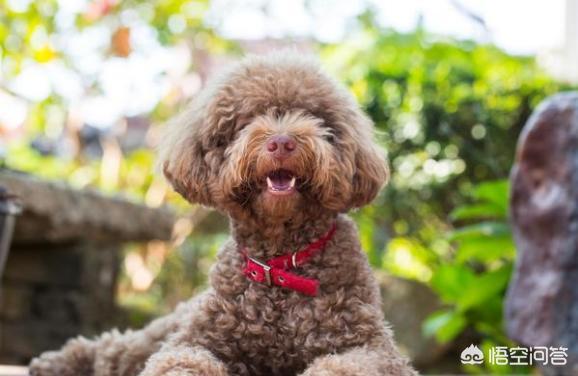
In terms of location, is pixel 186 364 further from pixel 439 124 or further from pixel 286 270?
pixel 439 124

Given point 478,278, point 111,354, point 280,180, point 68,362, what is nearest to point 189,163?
point 280,180

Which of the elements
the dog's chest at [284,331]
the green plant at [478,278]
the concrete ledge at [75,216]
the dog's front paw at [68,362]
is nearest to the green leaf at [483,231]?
the green plant at [478,278]

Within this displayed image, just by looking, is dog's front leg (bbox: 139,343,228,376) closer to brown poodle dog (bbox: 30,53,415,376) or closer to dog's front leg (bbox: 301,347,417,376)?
brown poodle dog (bbox: 30,53,415,376)

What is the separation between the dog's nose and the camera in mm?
2096

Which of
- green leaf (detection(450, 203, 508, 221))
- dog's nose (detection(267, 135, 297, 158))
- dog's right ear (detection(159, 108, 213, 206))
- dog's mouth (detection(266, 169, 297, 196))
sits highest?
green leaf (detection(450, 203, 508, 221))

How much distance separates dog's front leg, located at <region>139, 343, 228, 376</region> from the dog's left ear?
0.60 meters

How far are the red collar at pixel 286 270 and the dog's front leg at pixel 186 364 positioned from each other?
0.85 ft

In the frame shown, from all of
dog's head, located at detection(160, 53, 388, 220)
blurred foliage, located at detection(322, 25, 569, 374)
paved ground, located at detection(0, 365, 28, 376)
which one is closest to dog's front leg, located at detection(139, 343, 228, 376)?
dog's head, located at detection(160, 53, 388, 220)

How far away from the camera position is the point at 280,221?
88.4 inches

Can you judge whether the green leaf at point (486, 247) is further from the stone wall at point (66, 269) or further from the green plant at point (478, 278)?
the stone wall at point (66, 269)

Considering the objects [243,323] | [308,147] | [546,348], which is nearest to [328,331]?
[243,323]

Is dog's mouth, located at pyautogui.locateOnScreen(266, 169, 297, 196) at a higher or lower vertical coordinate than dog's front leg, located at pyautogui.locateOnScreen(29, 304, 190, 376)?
higher

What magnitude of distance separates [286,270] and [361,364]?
38cm

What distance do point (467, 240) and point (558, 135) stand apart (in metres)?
0.99
